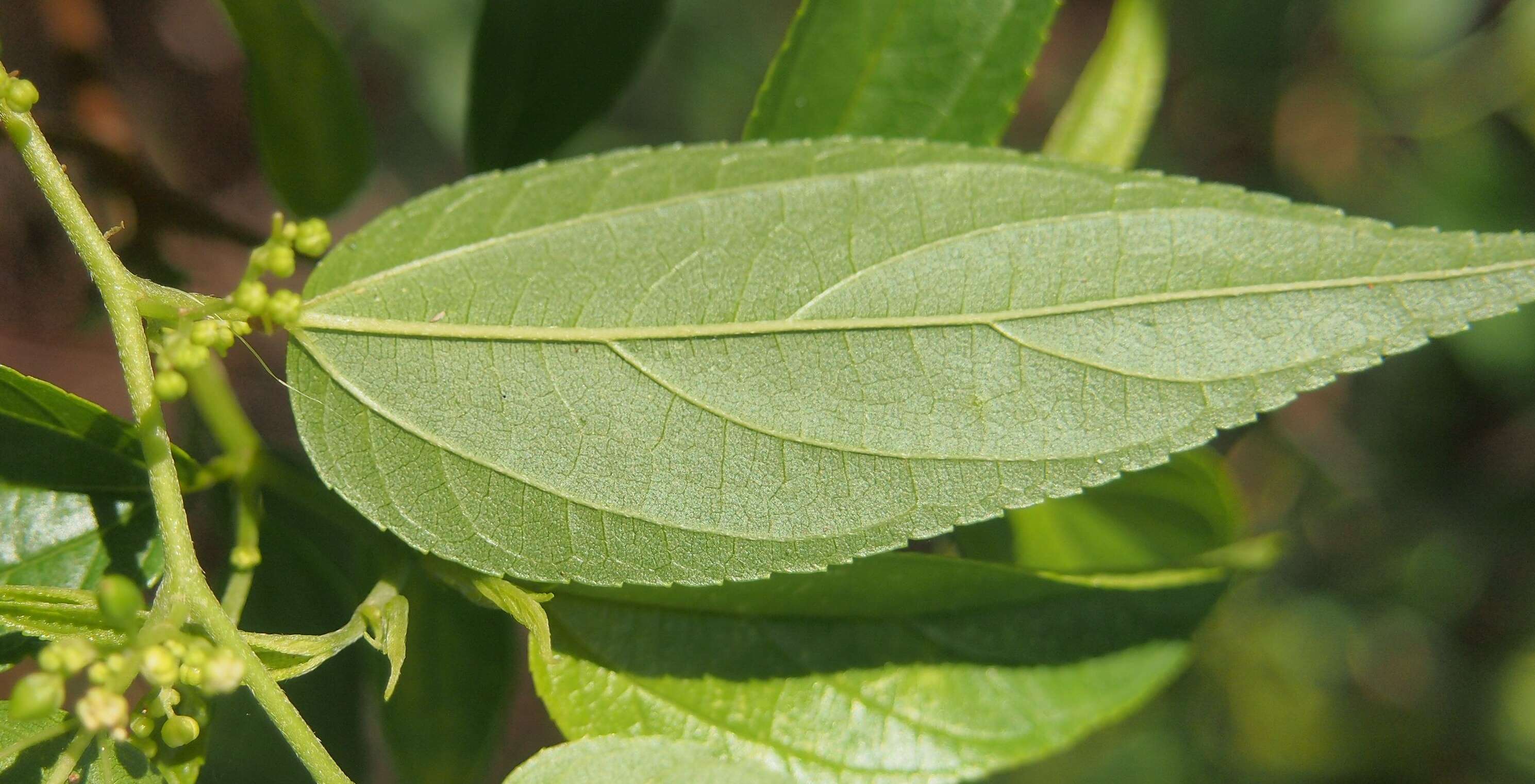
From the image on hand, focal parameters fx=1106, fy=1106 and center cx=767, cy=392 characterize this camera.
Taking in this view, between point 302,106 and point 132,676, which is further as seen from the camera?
point 302,106

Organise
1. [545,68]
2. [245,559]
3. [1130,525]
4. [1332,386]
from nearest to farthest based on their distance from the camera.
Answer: [245,559]
[1130,525]
[545,68]
[1332,386]

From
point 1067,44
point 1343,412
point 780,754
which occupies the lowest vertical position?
point 780,754

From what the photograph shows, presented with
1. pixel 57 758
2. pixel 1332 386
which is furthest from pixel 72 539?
pixel 1332 386

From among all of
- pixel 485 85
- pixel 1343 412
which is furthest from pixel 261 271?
pixel 1343 412

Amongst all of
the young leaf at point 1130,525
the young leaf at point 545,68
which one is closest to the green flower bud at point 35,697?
the young leaf at point 1130,525

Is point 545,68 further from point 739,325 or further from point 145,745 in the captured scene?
point 145,745

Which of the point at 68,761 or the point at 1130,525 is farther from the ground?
the point at 1130,525

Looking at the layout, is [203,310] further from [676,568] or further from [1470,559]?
[1470,559]
